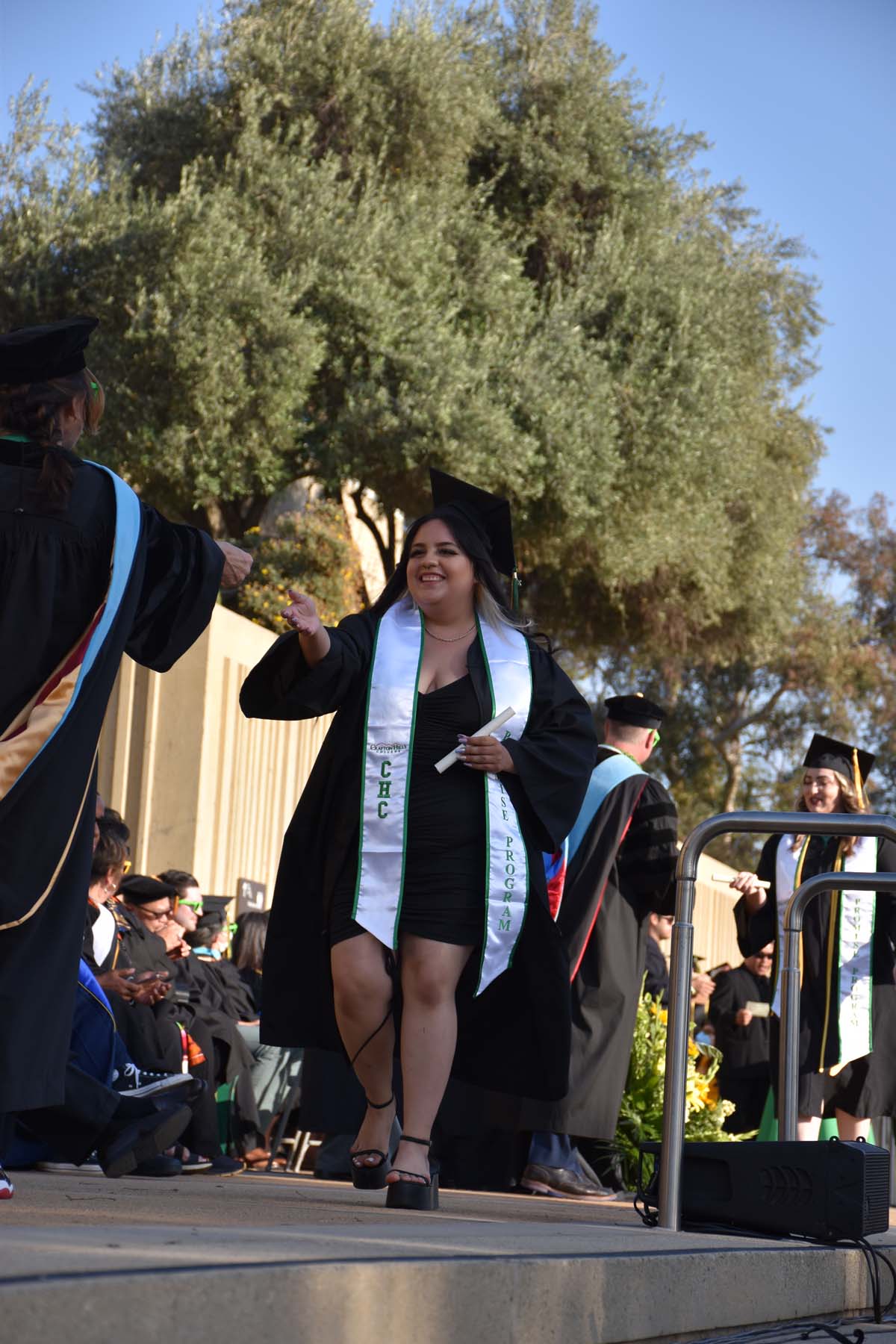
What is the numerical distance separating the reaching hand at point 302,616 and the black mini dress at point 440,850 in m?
0.40

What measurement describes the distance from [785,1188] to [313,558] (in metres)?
18.2

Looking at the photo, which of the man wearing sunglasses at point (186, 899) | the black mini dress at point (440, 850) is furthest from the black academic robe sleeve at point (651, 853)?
the man wearing sunglasses at point (186, 899)

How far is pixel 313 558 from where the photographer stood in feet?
72.6

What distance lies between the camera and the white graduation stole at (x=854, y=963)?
23.9 feet

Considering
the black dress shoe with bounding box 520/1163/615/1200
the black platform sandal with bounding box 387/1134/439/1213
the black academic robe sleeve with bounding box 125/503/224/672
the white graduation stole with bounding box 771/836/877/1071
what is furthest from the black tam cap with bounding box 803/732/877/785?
the black academic robe sleeve with bounding box 125/503/224/672

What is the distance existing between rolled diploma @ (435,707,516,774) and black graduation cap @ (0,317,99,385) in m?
1.42

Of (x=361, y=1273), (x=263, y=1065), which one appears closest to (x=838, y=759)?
(x=263, y=1065)

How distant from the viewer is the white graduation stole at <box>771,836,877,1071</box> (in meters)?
7.28

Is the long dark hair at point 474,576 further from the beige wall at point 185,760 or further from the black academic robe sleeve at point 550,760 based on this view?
the beige wall at point 185,760

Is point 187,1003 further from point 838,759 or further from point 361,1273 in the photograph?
point 361,1273

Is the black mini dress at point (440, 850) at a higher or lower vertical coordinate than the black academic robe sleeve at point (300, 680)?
lower

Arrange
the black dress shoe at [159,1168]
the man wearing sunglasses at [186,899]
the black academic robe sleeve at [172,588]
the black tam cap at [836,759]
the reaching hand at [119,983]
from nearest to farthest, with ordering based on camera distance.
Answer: the black academic robe sleeve at [172,588] → the black dress shoe at [159,1168] → the reaching hand at [119,983] → the black tam cap at [836,759] → the man wearing sunglasses at [186,899]

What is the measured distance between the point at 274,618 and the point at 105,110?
7347mm

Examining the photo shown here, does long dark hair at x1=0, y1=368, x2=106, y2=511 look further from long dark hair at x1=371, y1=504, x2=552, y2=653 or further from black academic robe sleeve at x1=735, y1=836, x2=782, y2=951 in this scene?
black academic robe sleeve at x1=735, y1=836, x2=782, y2=951
